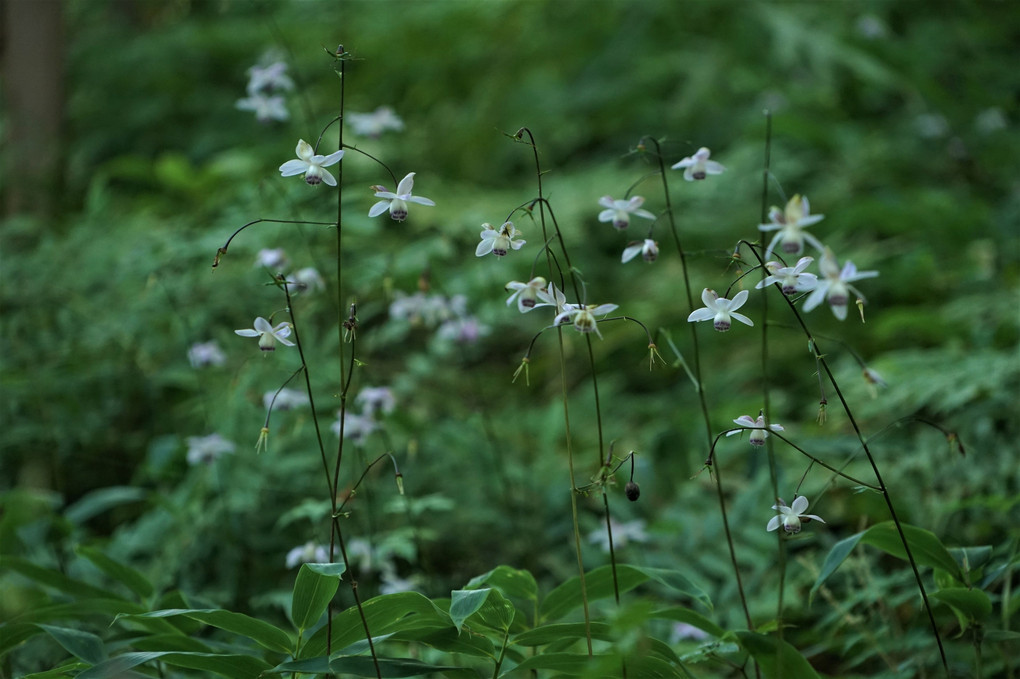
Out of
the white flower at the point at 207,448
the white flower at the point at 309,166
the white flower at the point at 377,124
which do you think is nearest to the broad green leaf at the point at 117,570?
the white flower at the point at 207,448

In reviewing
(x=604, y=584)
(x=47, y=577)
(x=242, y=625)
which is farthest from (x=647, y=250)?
(x=47, y=577)

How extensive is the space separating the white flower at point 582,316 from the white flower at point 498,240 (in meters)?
0.13

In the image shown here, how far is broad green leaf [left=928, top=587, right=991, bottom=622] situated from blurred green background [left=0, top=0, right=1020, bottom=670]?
10.9 inches

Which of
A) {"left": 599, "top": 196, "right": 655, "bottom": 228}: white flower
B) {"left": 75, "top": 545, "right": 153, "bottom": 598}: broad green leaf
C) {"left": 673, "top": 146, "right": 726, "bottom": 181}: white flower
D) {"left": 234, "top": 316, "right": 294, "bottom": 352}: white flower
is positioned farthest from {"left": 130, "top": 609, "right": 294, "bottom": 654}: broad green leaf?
{"left": 673, "top": 146, "right": 726, "bottom": 181}: white flower

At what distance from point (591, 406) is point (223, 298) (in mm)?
1448

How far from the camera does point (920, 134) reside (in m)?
4.71

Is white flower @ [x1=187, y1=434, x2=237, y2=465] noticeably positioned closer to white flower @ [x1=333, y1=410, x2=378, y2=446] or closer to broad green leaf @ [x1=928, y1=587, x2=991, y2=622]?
white flower @ [x1=333, y1=410, x2=378, y2=446]

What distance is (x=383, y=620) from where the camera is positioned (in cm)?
126

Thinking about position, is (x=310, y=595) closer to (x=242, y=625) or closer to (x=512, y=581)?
(x=242, y=625)

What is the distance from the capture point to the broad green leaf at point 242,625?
1.19 meters

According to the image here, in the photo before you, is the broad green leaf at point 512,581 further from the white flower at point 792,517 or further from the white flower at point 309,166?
the white flower at point 309,166

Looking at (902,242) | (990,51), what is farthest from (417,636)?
(990,51)

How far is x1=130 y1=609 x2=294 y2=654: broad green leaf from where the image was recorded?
119 centimetres

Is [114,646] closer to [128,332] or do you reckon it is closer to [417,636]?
[417,636]
